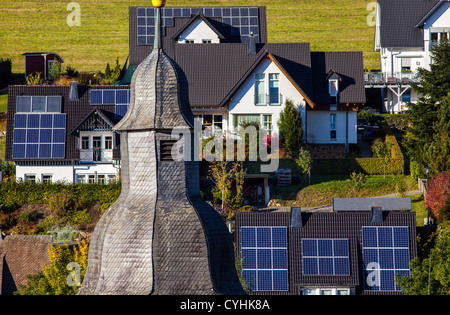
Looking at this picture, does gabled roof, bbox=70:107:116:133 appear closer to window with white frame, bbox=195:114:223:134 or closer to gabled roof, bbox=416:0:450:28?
window with white frame, bbox=195:114:223:134

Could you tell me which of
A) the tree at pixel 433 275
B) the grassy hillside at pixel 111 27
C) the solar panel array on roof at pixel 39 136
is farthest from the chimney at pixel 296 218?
the grassy hillside at pixel 111 27

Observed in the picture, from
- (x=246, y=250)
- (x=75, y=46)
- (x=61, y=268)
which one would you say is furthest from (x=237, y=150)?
(x=75, y=46)

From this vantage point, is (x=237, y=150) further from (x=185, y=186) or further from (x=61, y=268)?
(x=185, y=186)

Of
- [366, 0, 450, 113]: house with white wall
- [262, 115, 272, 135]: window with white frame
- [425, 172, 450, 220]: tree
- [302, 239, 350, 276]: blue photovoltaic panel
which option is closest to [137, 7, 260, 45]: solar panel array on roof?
[366, 0, 450, 113]: house with white wall

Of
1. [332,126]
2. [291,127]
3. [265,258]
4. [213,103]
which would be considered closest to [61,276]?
[265,258]

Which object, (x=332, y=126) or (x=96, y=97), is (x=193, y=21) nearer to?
(x=96, y=97)

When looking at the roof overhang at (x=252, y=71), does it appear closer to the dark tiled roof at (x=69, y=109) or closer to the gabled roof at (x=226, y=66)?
the gabled roof at (x=226, y=66)
